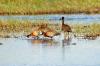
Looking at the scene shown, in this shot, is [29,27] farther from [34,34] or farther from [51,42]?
[51,42]

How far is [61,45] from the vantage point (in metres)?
2.63

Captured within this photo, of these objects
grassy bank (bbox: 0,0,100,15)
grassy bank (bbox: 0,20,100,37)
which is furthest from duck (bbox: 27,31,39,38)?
grassy bank (bbox: 0,0,100,15)

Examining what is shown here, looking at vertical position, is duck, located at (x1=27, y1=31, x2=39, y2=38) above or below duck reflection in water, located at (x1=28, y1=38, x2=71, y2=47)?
above

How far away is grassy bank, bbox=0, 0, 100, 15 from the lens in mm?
2619

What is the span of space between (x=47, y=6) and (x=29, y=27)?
239mm

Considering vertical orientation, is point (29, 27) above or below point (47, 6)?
below

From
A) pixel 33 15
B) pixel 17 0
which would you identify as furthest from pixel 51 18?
pixel 17 0

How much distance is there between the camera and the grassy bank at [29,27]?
2619mm

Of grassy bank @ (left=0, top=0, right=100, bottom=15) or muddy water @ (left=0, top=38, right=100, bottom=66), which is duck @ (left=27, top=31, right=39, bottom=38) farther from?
grassy bank @ (left=0, top=0, right=100, bottom=15)

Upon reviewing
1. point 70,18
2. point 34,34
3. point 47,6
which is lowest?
point 34,34

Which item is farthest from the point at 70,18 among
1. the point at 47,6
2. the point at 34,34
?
the point at 34,34

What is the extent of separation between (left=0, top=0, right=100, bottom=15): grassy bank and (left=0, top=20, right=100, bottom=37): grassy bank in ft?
0.28

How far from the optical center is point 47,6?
262cm

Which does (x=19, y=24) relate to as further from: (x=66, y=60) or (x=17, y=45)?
(x=66, y=60)
